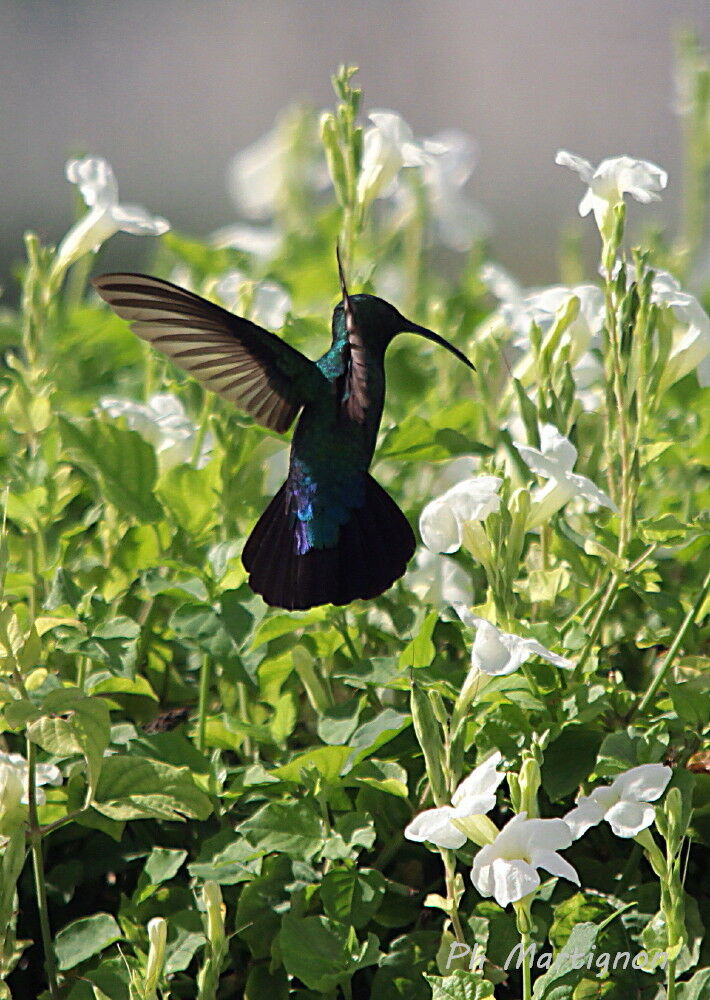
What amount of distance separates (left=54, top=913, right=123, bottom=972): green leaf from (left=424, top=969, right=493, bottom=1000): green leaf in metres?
0.34

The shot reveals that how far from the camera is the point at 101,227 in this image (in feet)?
5.01

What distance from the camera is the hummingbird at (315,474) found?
3.40 feet

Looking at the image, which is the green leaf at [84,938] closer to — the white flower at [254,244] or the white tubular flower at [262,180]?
the white flower at [254,244]

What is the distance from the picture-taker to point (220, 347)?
1.06 m

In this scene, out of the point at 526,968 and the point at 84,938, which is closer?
the point at 526,968

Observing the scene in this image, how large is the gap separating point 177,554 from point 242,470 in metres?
0.16

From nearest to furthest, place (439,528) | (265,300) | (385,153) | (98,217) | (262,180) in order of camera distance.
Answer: (439,528) → (385,153) → (98,217) → (265,300) → (262,180)

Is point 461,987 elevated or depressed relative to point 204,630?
depressed

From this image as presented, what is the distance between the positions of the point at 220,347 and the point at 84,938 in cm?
61

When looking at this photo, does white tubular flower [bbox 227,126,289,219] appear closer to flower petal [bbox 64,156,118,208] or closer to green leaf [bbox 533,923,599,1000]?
flower petal [bbox 64,156,118,208]

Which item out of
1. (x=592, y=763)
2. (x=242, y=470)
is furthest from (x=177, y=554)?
(x=592, y=763)

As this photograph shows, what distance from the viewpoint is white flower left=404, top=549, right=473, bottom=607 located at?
1.41 metres

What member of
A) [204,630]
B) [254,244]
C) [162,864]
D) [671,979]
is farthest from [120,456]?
[254,244]

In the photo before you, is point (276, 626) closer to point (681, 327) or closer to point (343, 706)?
point (343, 706)
